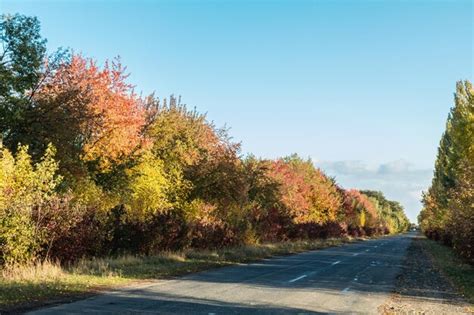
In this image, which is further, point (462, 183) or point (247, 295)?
point (462, 183)

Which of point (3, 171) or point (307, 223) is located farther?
point (307, 223)

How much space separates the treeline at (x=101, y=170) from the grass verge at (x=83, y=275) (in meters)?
0.99

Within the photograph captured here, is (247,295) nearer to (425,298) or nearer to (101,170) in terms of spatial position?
(425,298)

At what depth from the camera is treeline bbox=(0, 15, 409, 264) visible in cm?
1722

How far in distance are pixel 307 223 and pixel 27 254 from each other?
45589 mm

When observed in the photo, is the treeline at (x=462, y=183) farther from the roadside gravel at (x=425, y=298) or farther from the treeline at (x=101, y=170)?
the treeline at (x=101, y=170)

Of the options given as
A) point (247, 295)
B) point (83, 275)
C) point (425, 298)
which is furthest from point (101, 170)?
point (425, 298)

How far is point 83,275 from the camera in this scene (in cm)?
1661

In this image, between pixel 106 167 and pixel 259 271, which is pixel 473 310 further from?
pixel 106 167

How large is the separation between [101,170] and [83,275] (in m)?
9.93

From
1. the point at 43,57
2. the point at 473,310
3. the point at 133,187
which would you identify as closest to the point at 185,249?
the point at 133,187

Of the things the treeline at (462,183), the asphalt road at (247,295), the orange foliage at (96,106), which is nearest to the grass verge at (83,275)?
the asphalt road at (247,295)

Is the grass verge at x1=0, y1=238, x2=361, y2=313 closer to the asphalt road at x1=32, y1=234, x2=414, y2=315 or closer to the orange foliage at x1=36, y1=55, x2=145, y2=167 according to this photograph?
the asphalt road at x1=32, y1=234, x2=414, y2=315

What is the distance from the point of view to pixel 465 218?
82.2 feet
